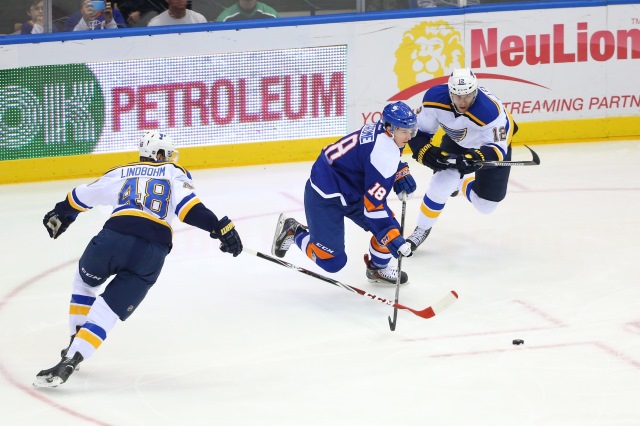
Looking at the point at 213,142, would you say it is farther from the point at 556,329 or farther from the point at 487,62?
the point at 556,329

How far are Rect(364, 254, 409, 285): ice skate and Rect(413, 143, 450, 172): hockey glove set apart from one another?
62 centimetres

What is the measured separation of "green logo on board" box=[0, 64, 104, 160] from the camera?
24.5 ft

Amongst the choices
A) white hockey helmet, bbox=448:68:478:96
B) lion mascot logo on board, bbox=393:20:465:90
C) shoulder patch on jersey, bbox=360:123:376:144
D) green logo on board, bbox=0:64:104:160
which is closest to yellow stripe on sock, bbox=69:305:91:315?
shoulder patch on jersey, bbox=360:123:376:144

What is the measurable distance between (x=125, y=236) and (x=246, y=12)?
3.86 metres

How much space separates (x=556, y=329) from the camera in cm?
486

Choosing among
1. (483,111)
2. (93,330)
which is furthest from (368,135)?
(93,330)

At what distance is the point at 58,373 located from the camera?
4.13 m

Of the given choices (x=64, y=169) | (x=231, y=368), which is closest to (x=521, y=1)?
(x=64, y=169)

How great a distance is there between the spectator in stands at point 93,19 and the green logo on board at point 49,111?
0.28m

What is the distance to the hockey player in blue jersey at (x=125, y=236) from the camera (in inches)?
166

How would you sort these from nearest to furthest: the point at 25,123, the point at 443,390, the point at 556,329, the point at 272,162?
the point at 443,390 < the point at 556,329 < the point at 25,123 < the point at 272,162

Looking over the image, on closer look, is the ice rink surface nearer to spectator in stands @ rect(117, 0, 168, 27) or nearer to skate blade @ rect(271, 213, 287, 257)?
skate blade @ rect(271, 213, 287, 257)

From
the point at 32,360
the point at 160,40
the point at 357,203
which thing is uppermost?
the point at 160,40

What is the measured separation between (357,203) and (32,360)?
1.69 m
